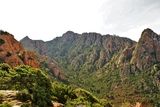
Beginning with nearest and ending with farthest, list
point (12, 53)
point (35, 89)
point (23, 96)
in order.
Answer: point (23, 96) → point (35, 89) → point (12, 53)

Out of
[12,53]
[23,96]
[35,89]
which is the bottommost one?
[23,96]

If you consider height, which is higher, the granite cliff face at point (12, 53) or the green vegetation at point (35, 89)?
the granite cliff face at point (12, 53)

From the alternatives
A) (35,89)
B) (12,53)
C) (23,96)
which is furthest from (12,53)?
(23,96)

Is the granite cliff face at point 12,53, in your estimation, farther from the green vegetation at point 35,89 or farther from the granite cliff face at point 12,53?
the green vegetation at point 35,89

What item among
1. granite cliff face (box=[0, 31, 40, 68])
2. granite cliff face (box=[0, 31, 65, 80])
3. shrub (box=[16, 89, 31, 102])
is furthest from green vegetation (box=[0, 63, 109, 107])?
granite cliff face (box=[0, 31, 40, 68])

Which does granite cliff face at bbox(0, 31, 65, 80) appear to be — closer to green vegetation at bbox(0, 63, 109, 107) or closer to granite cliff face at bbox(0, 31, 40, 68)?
granite cliff face at bbox(0, 31, 40, 68)

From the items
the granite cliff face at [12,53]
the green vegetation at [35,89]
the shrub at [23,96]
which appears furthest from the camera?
the granite cliff face at [12,53]

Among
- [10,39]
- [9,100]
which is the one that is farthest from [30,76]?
[10,39]

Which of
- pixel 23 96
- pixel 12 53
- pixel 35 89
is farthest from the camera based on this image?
pixel 12 53

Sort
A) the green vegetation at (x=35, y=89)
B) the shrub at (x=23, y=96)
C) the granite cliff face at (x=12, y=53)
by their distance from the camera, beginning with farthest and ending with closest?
the granite cliff face at (x=12, y=53) < the green vegetation at (x=35, y=89) < the shrub at (x=23, y=96)

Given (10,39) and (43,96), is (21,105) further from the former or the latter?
(10,39)

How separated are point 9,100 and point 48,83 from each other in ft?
56.6

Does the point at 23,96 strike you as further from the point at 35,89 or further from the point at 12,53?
the point at 12,53

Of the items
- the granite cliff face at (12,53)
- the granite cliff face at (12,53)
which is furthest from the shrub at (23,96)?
the granite cliff face at (12,53)
